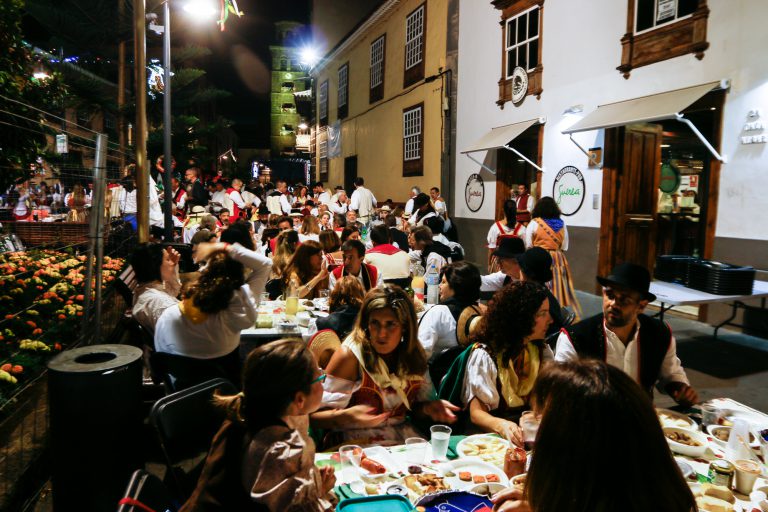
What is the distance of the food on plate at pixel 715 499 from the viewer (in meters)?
2.03

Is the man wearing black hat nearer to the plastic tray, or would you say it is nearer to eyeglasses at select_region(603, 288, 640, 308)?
eyeglasses at select_region(603, 288, 640, 308)

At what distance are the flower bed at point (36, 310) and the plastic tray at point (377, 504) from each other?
325 centimetres

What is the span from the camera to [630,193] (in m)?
9.70

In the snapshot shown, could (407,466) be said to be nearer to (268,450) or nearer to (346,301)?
(268,450)

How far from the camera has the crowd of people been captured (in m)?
1.31

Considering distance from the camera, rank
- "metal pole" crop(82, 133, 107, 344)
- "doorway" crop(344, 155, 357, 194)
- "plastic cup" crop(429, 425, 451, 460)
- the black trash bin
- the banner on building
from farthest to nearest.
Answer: the banner on building < "doorway" crop(344, 155, 357, 194) < "metal pole" crop(82, 133, 107, 344) < the black trash bin < "plastic cup" crop(429, 425, 451, 460)

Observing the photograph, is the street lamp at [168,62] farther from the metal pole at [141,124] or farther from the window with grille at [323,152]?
the window with grille at [323,152]

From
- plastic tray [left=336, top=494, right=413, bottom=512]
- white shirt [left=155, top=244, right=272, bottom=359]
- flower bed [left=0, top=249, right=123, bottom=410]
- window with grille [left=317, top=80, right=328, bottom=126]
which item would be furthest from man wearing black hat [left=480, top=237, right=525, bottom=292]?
window with grille [left=317, top=80, right=328, bottom=126]

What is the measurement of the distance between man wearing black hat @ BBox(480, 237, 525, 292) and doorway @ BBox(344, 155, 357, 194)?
19.7 m

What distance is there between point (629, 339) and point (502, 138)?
9.85 m

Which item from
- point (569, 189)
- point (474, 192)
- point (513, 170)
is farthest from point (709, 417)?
point (474, 192)

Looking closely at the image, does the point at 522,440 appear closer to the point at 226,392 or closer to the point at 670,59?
the point at 226,392

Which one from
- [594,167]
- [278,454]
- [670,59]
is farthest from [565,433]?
[594,167]

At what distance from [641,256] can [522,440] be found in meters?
8.52
